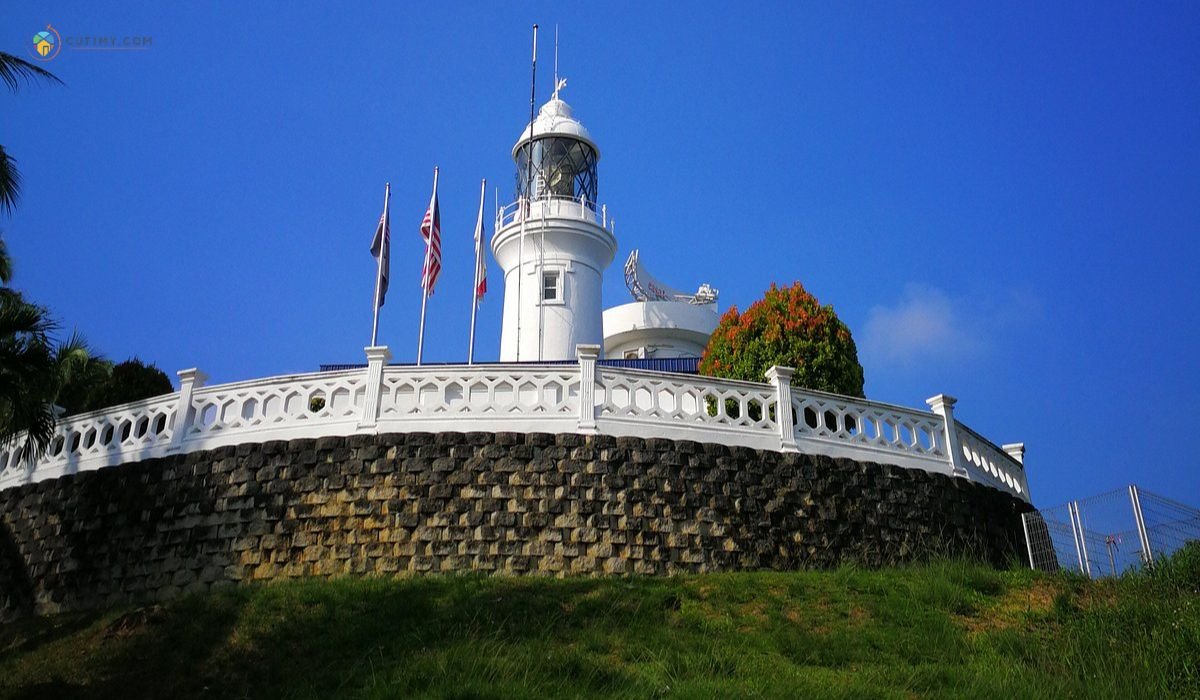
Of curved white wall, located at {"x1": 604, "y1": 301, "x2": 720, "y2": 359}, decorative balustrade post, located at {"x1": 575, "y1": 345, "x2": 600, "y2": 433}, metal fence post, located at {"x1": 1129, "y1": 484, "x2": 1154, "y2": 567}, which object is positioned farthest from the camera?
curved white wall, located at {"x1": 604, "y1": 301, "x2": 720, "y2": 359}

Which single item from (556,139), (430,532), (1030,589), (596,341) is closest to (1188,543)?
(1030,589)

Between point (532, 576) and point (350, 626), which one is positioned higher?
point (532, 576)

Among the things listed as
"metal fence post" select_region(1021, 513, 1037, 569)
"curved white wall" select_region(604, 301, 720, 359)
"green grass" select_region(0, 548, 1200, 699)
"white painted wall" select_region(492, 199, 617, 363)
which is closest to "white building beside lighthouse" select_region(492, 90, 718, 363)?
"white painted wall" select_region(492, 199, 617, 363)

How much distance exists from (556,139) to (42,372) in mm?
18308

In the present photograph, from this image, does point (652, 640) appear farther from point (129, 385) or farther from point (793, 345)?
point (129, 385)

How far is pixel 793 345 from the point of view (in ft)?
66.3

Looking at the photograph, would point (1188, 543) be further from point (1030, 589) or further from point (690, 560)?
point (690, 560)

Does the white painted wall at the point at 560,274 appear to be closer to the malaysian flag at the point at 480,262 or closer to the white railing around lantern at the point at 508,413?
the malaysian flag at the point at 480,262

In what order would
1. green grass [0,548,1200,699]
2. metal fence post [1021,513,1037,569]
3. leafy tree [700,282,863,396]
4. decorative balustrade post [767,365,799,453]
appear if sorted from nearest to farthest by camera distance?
green grass [0,548,1200,699] < decorative balustrade post [767,365,799,453] < metal fence post [1021,513,1037,569] < leafy tree [700,282,863,396]

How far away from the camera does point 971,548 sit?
1672 centimetres

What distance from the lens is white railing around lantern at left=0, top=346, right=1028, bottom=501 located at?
16.2 meters

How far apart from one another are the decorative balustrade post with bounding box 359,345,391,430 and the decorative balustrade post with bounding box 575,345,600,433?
9.83 ft

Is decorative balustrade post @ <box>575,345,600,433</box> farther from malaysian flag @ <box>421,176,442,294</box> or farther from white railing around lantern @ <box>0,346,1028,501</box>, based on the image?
malaysian flag @ <box>421,176,442,294</box>

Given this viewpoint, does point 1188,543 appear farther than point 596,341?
No
